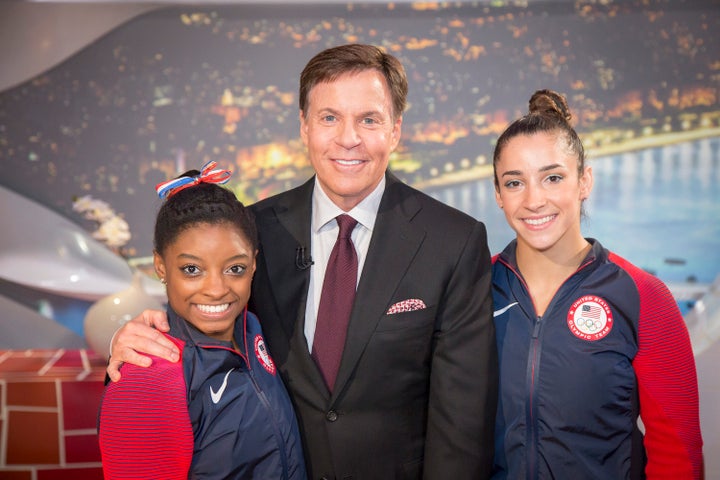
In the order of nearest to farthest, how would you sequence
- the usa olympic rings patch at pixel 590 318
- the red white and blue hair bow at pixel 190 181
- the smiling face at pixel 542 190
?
the red white and blue hair bow at pixel 190 181 < the usa olympic rings patch at pixel 590 318 < the smiling face at pixel 542 190

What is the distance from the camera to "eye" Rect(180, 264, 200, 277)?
1669 mm

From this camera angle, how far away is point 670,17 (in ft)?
14.3

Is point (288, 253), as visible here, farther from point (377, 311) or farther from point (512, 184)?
point (512, 184)

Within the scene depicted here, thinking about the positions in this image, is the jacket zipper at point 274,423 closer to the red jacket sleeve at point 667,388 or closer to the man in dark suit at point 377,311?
the man in dark suit at point 377,311

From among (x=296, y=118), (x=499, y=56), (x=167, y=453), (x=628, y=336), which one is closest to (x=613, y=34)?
(x=499, y=56)

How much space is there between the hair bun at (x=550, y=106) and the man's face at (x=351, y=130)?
50 centimetres

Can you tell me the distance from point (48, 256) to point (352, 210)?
3031 mm

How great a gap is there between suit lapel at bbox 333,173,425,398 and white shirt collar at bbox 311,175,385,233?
29 mm

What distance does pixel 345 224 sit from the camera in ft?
6.47

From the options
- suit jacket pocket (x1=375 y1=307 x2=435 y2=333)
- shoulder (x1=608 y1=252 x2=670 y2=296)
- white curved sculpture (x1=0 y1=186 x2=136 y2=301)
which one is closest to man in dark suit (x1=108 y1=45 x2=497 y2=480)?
suit jacket pocket (x1=375 y1=307 x2=435 y2=333)

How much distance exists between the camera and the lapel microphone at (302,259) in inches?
76.8

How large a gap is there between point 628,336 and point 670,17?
10.6 feet

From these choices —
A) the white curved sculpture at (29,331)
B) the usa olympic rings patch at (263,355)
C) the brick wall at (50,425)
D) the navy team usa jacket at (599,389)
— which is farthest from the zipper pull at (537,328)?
the white curved sculpture at (29,331)

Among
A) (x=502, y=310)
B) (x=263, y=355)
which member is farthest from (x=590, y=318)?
(x=263, y=355)
